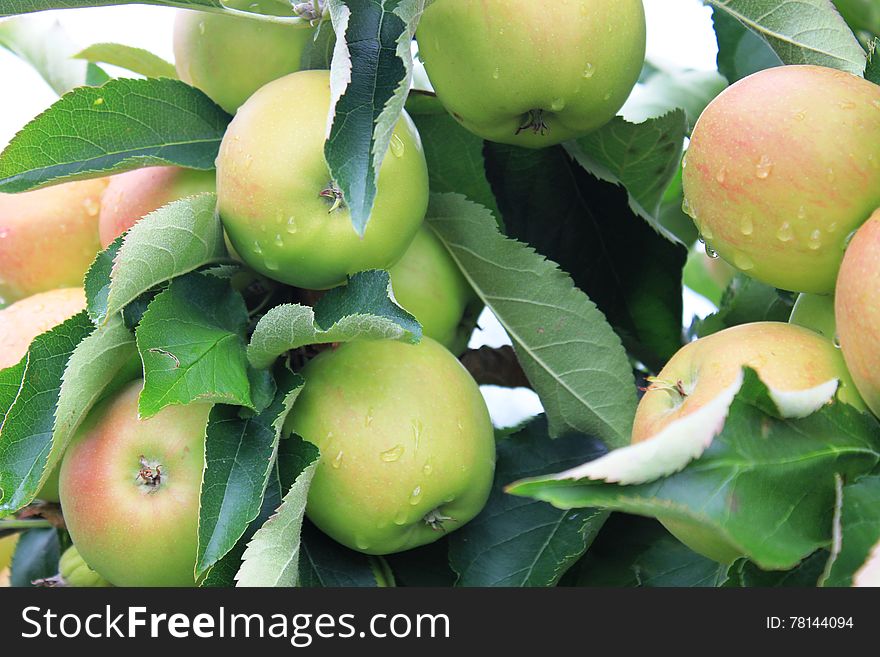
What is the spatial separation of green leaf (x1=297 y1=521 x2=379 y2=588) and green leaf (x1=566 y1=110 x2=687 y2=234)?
0.34 meters

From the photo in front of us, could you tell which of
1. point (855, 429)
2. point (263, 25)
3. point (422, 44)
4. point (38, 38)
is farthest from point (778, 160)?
point (38, 38)

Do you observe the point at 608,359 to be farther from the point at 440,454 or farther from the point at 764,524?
the point at 764,524

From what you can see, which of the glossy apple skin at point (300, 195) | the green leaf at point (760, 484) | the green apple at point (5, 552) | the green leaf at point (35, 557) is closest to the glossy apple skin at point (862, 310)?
the green leaf at point (760, 484)

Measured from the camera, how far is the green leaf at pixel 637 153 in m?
0.78

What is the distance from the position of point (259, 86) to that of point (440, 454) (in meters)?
0.32

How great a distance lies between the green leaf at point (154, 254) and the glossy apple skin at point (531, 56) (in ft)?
0.62

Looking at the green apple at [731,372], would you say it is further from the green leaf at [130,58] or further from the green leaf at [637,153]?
the green leaf at [130,58]

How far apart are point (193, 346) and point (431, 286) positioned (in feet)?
0.67

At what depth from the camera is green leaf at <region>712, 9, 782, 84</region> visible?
828 millimetres

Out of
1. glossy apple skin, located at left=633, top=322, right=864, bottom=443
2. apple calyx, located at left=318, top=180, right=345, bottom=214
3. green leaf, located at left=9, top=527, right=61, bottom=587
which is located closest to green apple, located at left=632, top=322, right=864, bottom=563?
glossy apple skin, located at left=633, top=322, right=864, bottom=443

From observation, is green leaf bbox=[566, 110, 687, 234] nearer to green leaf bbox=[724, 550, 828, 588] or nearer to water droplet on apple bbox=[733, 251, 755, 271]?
water droplet on apple bbox=[733, 251, 755, 271]

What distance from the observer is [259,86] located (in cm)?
74

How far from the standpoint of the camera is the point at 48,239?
82 centimetres

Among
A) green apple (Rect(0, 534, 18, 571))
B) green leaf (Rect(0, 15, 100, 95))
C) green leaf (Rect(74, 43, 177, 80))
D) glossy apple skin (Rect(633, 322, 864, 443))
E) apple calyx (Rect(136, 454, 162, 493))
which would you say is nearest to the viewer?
glossy apple skin (Rect(633, 322, 864, 443))
